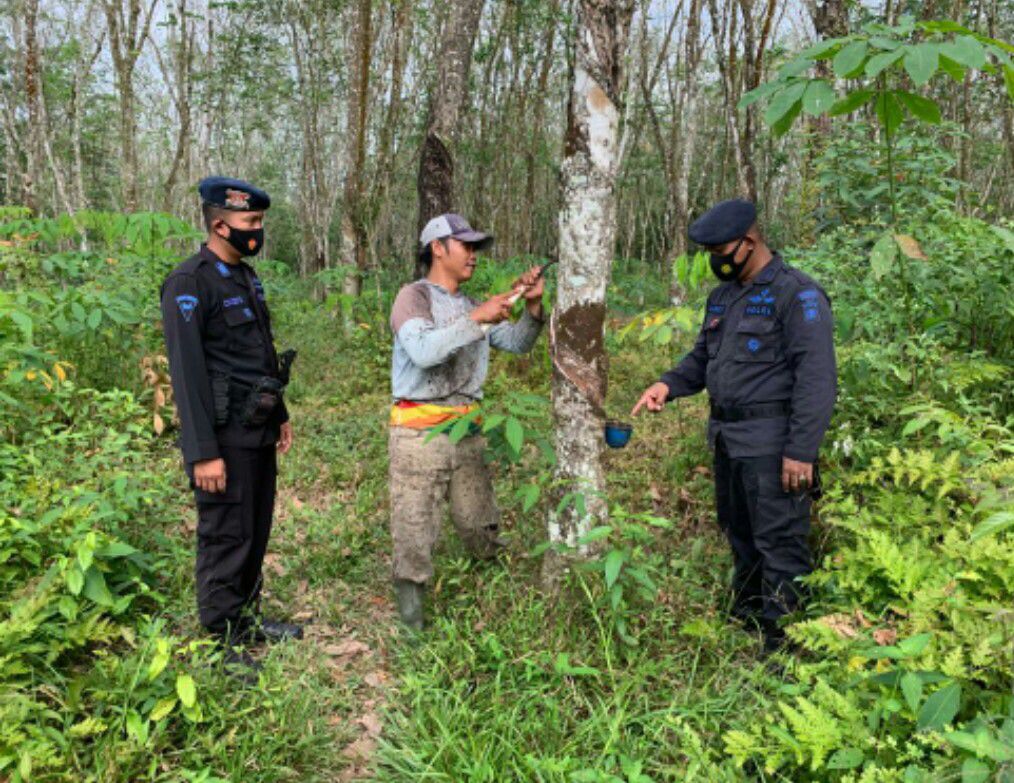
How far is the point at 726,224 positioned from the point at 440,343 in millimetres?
1397

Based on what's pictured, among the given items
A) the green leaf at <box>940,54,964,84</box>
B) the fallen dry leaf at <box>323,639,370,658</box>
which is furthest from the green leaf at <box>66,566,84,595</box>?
the green leaf at <box>940,54,964,84</box>

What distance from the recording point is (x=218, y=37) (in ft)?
51.1

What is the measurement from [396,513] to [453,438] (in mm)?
691

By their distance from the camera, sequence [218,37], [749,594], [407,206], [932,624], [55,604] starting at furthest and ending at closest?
[407,206] < [218,37] < [749,594] < [55,604] < [932,624]

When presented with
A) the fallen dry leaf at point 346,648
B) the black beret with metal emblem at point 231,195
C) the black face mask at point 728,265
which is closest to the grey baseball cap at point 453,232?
the black beret with metal emblem at point 231,195

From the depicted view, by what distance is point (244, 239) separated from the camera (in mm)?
2893

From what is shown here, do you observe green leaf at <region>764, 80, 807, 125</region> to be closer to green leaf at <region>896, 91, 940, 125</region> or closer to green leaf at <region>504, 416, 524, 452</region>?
green leaf at <region>896, 91, 940, 125</region>

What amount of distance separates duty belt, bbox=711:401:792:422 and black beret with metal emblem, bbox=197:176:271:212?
2321 mm

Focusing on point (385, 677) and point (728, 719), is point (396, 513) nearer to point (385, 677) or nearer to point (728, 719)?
point (385, 677)

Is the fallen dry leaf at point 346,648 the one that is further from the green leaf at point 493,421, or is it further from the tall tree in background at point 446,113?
the tall tree in background at point 446,113

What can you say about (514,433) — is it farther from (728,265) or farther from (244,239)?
(244,239)

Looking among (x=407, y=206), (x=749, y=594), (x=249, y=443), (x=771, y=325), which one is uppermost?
(x=407, y=206)

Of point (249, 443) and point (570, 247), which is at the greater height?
point (570, 247)

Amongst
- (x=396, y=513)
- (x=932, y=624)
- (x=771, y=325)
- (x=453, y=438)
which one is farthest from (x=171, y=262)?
(x=932, y=624)
